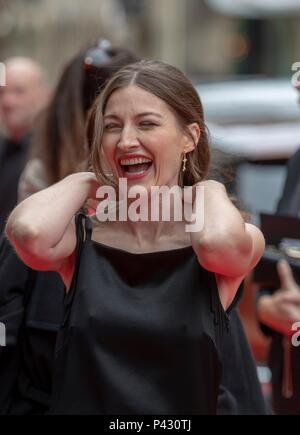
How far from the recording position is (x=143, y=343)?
8.97 feet

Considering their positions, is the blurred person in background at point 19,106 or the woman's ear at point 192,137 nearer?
the woman's ear at point 192,137

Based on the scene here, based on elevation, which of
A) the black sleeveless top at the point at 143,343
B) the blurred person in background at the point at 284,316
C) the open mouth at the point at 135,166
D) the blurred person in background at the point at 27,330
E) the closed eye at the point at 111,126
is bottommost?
the blurred person in background at the point at 284,316

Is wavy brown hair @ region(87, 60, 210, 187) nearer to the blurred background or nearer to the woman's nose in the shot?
the woman's nose

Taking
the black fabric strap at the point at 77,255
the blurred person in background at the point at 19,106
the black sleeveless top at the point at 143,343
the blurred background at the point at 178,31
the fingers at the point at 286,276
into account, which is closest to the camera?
the black sleeveless top at the point at 143,343

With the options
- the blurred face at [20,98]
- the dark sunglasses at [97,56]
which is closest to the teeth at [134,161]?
the dark sunglasses at [97,56]

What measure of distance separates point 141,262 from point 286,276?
1165 mm

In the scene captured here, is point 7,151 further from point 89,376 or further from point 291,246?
point 89,376

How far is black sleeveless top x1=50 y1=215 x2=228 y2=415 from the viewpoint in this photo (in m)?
2.73

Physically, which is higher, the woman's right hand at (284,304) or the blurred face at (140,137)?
the blurred face at (140,137)

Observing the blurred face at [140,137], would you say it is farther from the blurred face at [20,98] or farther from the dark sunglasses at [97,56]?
the blurred face at [20,98]

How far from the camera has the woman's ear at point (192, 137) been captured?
9.74 feet

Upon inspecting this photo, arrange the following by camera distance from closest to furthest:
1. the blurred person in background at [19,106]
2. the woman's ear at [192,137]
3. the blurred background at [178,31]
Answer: the woman's ear at [192,137]
the blurred person in background at [19,106]
the blurred background at [178,31]

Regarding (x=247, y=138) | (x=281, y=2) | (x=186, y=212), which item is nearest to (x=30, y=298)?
(x=186, y=212)

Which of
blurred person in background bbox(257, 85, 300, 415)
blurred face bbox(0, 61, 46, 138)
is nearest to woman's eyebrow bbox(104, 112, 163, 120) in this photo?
blurred person in background bbox(257, 85, 300, 415)
